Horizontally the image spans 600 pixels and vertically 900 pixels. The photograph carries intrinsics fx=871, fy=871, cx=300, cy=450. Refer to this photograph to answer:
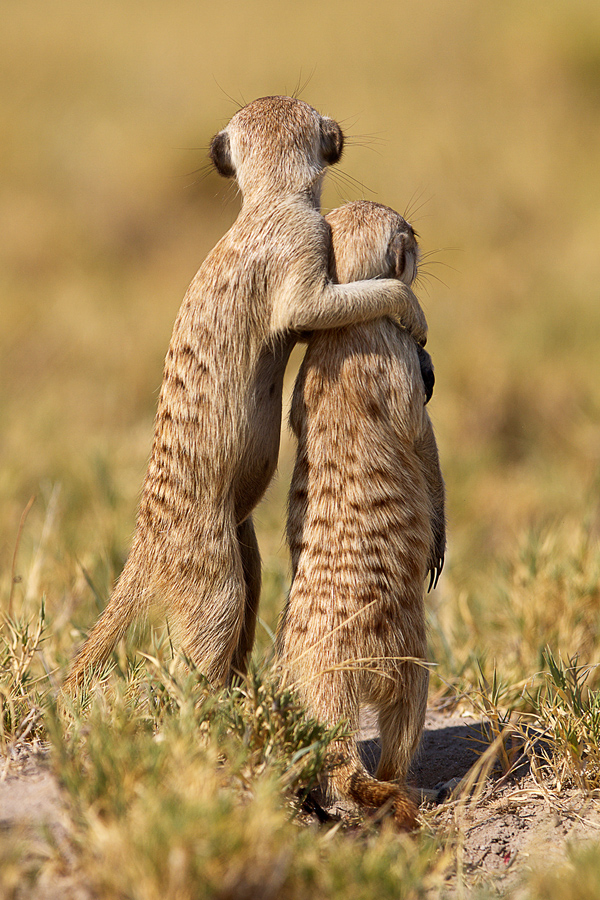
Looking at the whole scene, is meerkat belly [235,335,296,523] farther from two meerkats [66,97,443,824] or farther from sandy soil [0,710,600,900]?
sandy soil [0,710,600,900]

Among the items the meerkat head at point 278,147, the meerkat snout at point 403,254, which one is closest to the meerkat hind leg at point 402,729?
the meerkat snout at point 403,254

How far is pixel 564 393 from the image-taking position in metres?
7.10

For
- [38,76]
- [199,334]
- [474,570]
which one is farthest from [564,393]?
[38,76]

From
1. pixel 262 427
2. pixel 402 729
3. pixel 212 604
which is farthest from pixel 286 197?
pixel 402 729

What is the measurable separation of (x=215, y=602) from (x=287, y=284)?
92 cm

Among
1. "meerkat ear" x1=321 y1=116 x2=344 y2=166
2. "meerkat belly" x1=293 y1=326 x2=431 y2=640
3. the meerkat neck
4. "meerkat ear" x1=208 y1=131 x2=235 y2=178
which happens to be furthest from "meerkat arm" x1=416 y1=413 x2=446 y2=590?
"meerkat ear" x1=208 y1=131 x2=235 y2=178

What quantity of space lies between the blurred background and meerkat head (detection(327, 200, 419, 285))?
0.26 meters

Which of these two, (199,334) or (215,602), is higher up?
(199,334)

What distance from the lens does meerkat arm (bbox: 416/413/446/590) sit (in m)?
2.61

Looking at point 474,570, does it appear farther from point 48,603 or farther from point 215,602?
point 215,602

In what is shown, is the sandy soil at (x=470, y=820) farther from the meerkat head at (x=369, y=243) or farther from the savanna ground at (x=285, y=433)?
the meerkat head at (x=369, y=243)

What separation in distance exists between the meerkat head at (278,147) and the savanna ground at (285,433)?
125 cm

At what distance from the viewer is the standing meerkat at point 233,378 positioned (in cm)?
238

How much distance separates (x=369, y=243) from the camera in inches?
96.5
